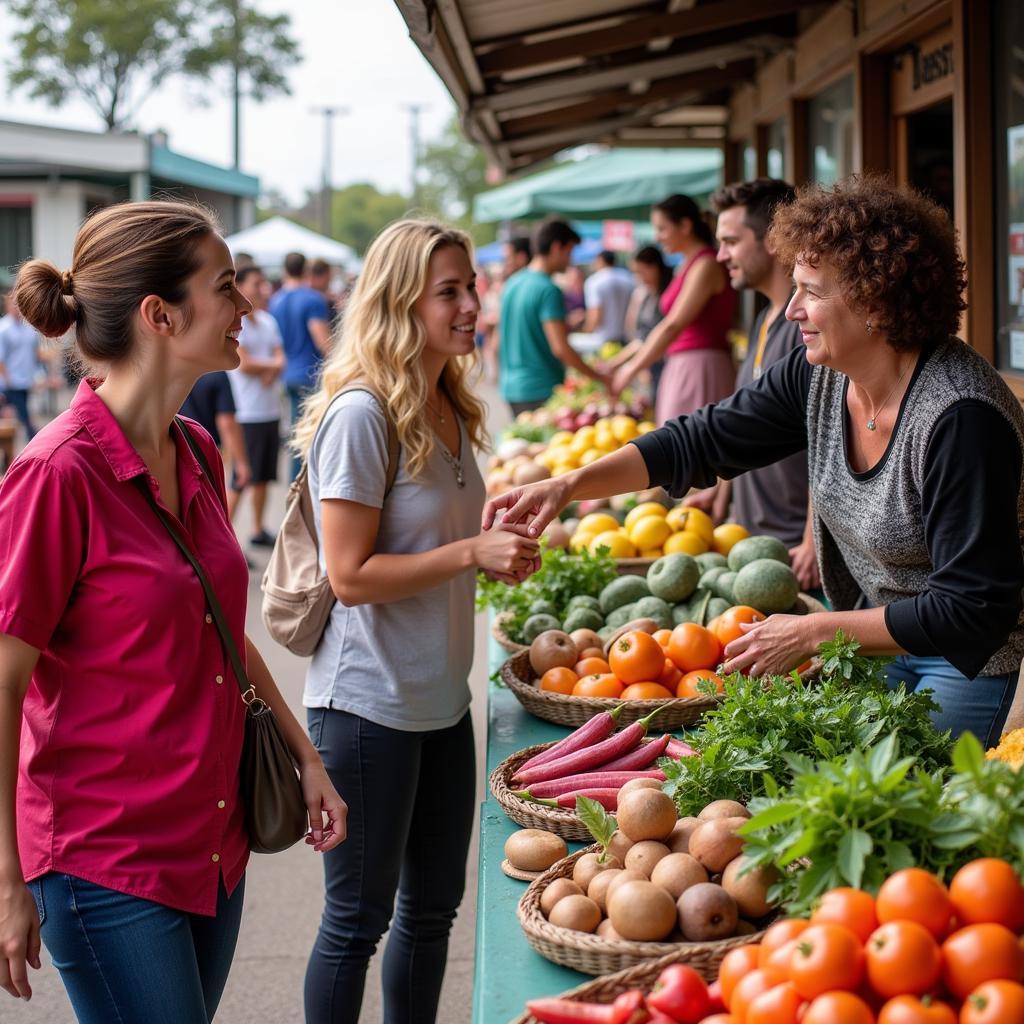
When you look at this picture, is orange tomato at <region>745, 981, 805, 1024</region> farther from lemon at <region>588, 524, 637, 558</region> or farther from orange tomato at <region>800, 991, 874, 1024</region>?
lemon at <region>588, 524, 637, 558</region>

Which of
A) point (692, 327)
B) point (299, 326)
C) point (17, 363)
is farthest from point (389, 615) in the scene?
point (17, 363)

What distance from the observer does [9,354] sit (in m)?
14.6

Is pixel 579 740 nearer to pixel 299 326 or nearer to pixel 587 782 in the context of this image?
pixel 587 782

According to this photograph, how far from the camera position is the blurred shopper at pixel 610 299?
655 inches

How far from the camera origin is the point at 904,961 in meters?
1.44

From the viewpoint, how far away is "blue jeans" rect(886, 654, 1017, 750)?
9.05 ft

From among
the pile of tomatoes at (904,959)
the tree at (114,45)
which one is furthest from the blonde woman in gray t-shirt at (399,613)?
the tree at (114,45)

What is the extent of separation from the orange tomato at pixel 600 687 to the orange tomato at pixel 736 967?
1.45 meters

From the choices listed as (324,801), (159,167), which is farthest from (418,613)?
(159,167)

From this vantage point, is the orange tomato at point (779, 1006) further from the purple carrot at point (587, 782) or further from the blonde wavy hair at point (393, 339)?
the blonde wavy hair at point (393, 339)

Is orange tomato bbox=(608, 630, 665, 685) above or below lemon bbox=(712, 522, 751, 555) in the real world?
below

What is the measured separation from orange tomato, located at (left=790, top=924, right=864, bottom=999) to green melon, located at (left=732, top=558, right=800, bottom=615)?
2.08m

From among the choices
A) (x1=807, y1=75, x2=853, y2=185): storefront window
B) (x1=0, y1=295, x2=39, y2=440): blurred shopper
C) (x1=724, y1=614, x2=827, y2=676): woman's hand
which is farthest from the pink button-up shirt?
(x1=0, y1=295, x2=39, y2=440): blurred shopper

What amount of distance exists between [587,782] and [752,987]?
100 cm
